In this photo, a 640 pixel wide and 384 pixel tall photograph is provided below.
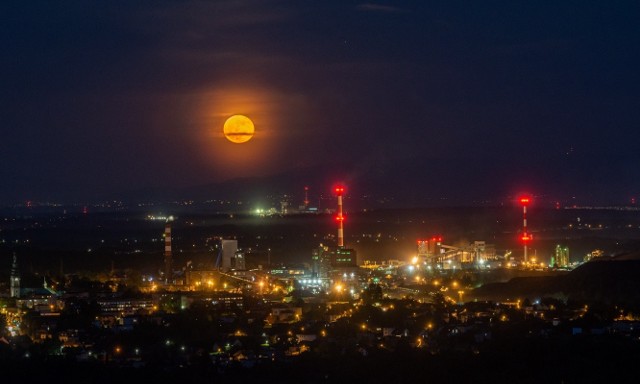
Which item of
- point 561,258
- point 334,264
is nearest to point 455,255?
point 561,258

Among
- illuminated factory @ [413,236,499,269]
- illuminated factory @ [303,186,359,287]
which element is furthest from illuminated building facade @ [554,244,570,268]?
illuminated factory @ [303,186,359,287]

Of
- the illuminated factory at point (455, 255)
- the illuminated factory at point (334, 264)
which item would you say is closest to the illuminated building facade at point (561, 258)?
the illuminated factory at point (455, 255)

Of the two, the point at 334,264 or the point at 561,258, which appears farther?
the point at 561,258

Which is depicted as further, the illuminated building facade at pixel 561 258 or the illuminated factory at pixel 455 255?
the illuminated factory at pixel 455 255

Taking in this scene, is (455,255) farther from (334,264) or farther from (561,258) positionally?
(334,264)

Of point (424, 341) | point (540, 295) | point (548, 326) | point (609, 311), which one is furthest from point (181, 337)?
point (540, 295)

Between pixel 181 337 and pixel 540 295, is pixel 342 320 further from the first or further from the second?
pixel 540 295

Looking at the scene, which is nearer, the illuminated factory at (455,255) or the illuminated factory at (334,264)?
the illuminated factory at (334,264)

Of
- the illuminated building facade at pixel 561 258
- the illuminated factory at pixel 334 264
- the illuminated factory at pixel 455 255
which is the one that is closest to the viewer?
the illuminated factory at pixel 334 264

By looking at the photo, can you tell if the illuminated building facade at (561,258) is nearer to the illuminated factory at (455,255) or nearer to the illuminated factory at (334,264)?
the illuminated factory at (455,255)

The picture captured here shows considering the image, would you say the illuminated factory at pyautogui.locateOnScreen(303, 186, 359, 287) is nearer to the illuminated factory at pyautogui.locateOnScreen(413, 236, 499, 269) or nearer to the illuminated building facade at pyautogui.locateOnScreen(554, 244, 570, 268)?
the illuminated factory at pyautogui.locateOnScreen(413, 236, 499, 269)

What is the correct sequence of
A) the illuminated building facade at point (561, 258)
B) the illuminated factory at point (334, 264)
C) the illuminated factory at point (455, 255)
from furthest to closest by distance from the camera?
the illuminated factory at point (455, 255) < the illuminated building facade at point (561, 258) < the illuminated factory at point (334, 264)
